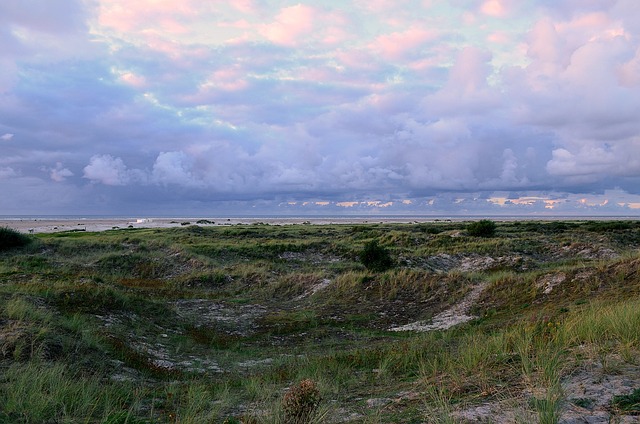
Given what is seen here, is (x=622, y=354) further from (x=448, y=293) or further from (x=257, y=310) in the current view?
(x=257, y=310)

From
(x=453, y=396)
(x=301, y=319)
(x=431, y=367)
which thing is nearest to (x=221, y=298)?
(x=301, y=319)

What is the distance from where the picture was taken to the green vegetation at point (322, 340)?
5676 millimetres

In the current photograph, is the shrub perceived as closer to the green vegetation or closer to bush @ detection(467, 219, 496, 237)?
the green vegetation

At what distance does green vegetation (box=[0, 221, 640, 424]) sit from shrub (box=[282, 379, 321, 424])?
0.02 m

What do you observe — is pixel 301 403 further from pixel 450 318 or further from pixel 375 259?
pixel 375 259

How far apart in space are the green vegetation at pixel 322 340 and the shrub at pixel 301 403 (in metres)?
0.02

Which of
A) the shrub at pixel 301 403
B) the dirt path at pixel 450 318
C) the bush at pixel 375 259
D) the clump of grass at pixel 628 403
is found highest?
the clump of grass at pixel 628 403

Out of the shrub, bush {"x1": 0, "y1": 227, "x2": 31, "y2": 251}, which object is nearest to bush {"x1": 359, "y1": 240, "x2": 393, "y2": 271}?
the shrub

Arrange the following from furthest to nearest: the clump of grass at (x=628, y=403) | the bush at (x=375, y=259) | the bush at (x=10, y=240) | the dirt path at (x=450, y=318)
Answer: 1. the bush at (x=10, y=240)
2. the bush at (x=375, y=259)
3. the dirt path at (x=450, y=318)
4. the clump of grass at (x=628, y=403)

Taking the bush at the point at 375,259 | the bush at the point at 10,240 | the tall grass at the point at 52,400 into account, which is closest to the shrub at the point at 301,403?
the tall grass at the point at 52,400

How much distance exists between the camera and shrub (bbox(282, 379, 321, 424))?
16.9 feet

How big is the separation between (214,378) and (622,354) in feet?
28.2

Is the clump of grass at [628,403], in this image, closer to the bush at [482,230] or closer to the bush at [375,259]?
the bush at [375,259]

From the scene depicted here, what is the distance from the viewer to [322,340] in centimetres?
1566
